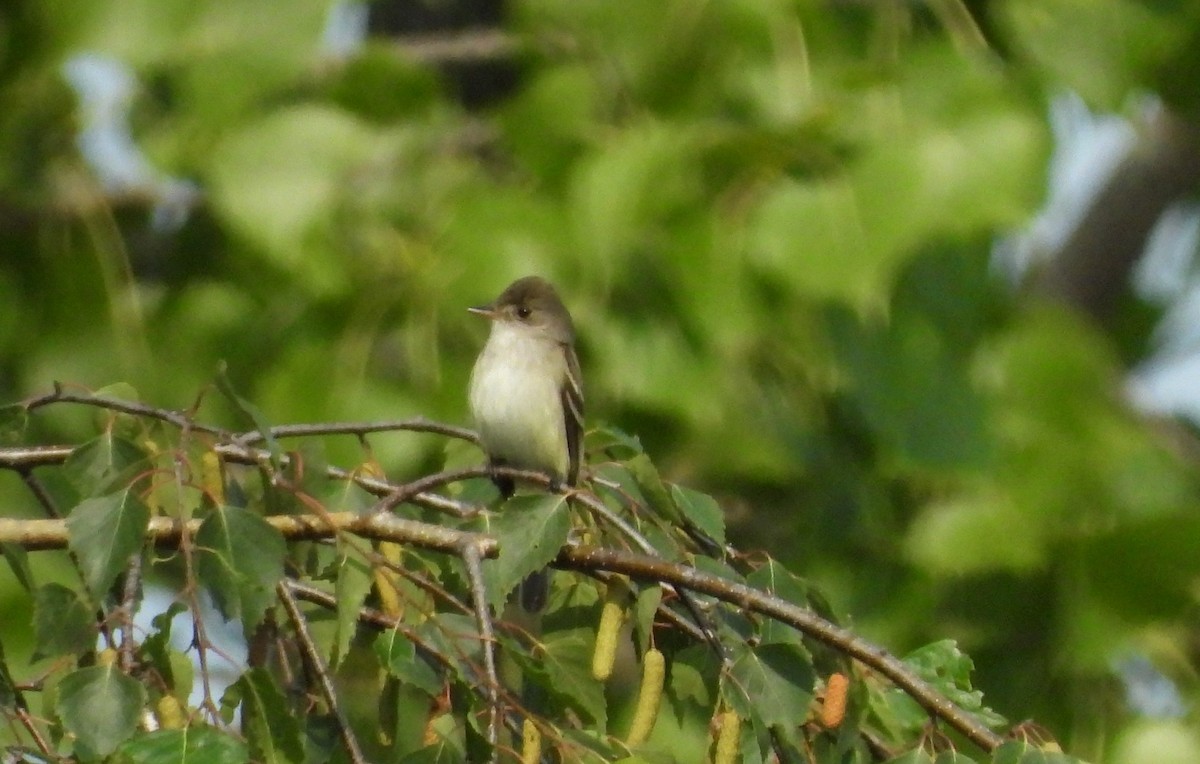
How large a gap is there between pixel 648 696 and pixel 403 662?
30cm

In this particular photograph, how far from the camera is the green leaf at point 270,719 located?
2.34 metres

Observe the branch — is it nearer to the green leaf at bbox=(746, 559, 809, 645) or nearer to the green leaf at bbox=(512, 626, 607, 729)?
the green leaf at bbox=(512, 626, 607, 729)

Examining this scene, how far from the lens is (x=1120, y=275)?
8641 millimetres

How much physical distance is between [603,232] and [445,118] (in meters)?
1.07

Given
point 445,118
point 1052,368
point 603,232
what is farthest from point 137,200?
point 1052,368

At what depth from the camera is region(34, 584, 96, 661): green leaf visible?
2363 millimetres

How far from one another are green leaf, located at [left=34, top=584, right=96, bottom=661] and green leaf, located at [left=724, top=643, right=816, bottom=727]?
734mm

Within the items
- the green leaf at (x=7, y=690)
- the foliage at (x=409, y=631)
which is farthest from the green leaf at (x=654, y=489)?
the green leaf at (x=7, y=690)

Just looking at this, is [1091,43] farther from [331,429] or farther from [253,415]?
[253,415]

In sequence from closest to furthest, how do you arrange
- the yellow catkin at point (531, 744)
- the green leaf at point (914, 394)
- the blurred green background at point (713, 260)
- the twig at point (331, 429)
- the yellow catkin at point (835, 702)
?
the yellow catkin at point (531, 744)
the yellow catkin at point (835, 702)
the twig at point (331, 429)
the blurred green background at point (713, 260)
the green leaf at point (914, 394)

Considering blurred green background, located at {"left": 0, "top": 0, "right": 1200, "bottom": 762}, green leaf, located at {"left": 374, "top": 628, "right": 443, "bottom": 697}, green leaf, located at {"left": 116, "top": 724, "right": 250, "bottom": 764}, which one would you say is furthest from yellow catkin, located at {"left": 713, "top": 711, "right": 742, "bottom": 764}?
blurred green background, located at {"left": 0, "top": 0, "right": 1200, "bottom": 762}

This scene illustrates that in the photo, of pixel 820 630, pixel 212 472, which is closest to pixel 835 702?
pixel 820 630

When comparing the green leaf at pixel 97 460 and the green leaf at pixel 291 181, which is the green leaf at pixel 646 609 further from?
the green leaf at pixel 291 181

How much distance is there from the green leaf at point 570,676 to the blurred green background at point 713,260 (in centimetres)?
225
